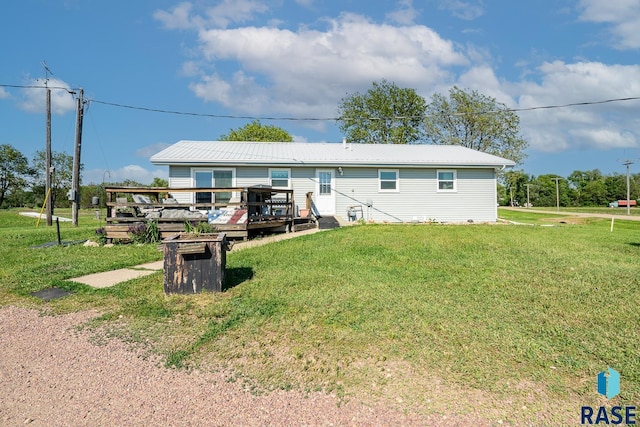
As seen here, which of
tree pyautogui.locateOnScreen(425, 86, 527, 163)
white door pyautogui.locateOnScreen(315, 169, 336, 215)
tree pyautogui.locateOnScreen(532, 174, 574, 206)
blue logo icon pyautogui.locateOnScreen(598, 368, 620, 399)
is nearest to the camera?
blue logo icon pyautogui.locateOnScreen(598, 368, 620, 399)

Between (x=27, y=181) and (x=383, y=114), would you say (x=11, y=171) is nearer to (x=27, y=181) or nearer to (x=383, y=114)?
(x=27, y=181)

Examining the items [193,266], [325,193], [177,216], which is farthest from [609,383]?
[325,193]

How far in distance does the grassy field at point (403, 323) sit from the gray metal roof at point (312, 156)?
26.5 feet

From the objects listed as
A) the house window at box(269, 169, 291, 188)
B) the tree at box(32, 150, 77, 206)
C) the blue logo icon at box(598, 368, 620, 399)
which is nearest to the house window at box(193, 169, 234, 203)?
the house window at box(269, 169, 291, 188)

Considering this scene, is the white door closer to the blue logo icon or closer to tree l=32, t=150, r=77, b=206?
the blue logo icon

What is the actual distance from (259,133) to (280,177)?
25.1 metres

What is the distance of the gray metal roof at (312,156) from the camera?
49.1 ft

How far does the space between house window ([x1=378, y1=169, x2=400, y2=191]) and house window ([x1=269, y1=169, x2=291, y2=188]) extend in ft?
13.1

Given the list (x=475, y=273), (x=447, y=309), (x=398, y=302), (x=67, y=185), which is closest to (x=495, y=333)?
(x=447, y=309)

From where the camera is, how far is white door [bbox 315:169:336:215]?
15.7 metres

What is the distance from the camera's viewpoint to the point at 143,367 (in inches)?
123

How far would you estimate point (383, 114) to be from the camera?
36219 mm

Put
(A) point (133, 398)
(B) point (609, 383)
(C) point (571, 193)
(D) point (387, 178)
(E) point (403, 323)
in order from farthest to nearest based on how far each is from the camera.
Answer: (C) point (571, 193) → (D) point (387, 178) → (E) point (403, 323) → (B) point (609, 383) → (A) point (133, 398)

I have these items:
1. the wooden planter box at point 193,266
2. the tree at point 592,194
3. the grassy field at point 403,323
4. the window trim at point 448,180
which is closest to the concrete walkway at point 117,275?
the grassy field at point 403,323
